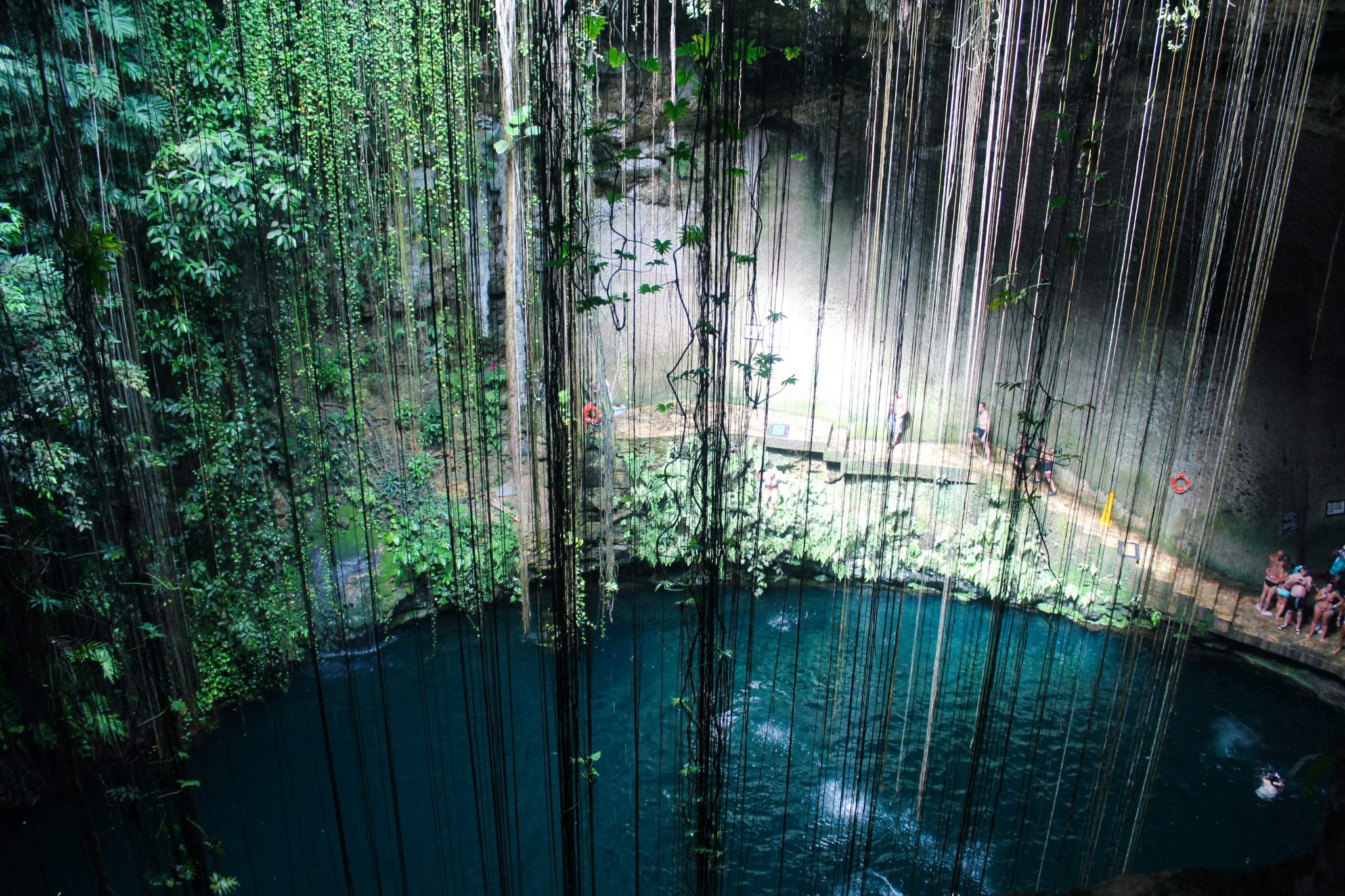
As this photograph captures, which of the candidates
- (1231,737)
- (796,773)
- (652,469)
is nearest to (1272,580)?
(1231,737)

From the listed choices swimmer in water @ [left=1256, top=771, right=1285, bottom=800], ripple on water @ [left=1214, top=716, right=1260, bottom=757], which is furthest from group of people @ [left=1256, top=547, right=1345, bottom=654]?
swimmer in water @ [left=1256, top=771, right=1285, bottom=800]

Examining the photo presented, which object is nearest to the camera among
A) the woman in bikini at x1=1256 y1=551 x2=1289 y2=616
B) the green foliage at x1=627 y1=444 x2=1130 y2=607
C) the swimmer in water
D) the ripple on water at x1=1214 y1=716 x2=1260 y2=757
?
the swimmer in water

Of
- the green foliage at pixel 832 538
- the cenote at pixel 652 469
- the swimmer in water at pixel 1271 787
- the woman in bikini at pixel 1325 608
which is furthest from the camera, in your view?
the green foliage at pixel 832 538

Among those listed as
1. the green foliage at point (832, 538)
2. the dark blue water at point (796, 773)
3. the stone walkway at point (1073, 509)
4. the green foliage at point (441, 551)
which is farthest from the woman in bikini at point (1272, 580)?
the green foliage at point (441, 551)

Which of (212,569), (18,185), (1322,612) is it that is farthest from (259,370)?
(1322,612)

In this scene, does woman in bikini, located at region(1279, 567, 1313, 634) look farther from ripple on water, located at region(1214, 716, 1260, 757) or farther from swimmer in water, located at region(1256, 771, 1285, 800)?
swimmer in water, located at region(1256, 771, 1285, 800)

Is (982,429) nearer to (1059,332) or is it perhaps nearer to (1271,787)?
(1059,332)

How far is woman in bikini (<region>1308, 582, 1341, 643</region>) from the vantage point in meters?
6.77

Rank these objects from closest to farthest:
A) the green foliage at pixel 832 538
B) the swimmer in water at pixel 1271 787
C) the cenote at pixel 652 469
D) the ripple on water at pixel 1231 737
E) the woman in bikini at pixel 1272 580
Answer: the cenote at pixel 652 469 < the swimmer in water at pixel 1271 787 < the ripple on water at pixel 1231 737 < the woman in bikini at pixel 1272 580 < the green foliage at pixel 832 538

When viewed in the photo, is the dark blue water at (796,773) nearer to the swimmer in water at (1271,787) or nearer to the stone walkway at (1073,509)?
the swimmer in water at (1271,787)

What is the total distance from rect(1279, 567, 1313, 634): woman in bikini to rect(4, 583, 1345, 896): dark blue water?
56 centimetres

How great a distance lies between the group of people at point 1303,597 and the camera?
678cm

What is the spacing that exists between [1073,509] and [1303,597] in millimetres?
2007

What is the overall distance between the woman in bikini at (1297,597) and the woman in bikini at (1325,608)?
0.38ft
